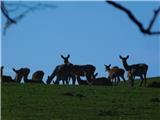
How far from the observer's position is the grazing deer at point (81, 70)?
37.9 meters

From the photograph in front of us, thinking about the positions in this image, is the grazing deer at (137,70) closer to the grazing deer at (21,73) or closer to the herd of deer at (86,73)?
the herd of deer at (86,73)

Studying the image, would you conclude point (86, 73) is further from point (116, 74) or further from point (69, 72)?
point (116, 74)

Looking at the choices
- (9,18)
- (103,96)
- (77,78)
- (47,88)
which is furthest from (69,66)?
(9,18)

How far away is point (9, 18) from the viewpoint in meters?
5.59

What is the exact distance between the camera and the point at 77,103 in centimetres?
2184

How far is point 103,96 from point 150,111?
3.93 m

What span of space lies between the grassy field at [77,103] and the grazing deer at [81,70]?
9678 mm

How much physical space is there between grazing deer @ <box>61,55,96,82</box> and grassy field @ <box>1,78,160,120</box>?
968cm

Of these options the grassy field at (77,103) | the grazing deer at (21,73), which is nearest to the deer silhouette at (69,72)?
the grazing deer at (21,73)

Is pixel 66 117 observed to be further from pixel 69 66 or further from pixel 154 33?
pixel 69 66

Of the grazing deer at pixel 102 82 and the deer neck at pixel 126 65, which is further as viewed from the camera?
the deer neck at pixel 126 65

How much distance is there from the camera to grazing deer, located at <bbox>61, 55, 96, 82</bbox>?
37938 mm

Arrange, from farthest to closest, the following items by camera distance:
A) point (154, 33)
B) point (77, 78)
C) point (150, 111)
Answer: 1. point (77, 78)
2. point (150, 111)
3. point (154, 33)

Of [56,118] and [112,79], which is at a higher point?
[112,79]
